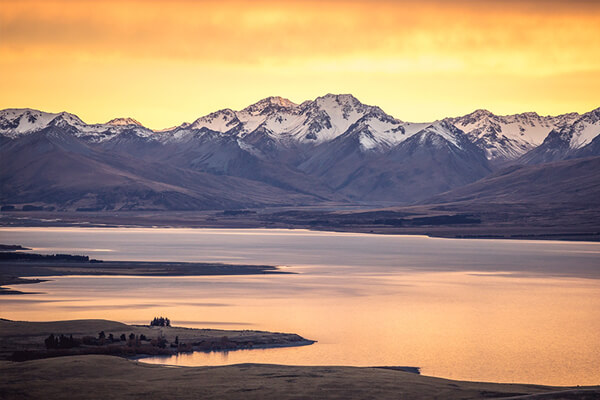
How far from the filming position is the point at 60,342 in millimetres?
70188

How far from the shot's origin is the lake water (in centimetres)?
7162

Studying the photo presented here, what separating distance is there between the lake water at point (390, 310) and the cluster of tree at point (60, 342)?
5.96 metres

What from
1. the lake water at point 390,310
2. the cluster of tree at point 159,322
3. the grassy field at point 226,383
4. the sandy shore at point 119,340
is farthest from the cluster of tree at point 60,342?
the cluster of tree at point 159,322

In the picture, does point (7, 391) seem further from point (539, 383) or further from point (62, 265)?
point (62, 265)

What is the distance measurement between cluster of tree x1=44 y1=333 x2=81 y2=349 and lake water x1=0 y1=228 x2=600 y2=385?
5.96 meters

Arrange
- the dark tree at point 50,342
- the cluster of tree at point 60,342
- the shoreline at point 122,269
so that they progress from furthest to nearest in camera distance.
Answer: the shoreline at point 122,269 < the cluster of tree at point 60,342 < the dark tree at point 50,342

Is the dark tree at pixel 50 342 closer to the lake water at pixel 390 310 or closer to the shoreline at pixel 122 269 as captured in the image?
the lake water at pixel 390 310

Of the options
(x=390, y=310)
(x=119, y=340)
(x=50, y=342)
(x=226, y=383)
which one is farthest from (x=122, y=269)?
(x=226, y=383)

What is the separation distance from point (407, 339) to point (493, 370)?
13204mm

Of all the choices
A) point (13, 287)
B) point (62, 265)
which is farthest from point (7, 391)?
point (62, 265)

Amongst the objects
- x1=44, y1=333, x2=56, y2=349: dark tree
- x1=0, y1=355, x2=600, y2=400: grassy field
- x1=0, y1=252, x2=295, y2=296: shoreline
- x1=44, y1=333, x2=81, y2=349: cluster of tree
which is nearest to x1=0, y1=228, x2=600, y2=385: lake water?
x1=0, y1=252, x2=295, y2=296: shoreline

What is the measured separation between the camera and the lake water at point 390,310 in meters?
71.6

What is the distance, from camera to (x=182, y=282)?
12569 centimetres

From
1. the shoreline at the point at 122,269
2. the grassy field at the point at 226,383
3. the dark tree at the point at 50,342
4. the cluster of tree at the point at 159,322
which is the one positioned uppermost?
the shoreline at the point at 122,269
